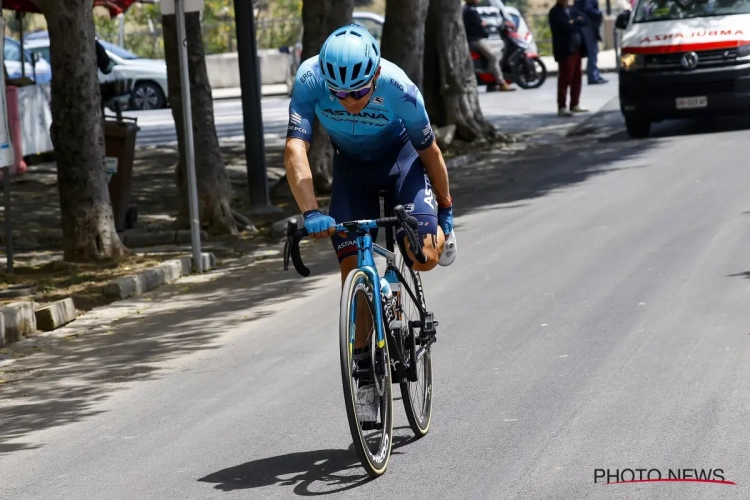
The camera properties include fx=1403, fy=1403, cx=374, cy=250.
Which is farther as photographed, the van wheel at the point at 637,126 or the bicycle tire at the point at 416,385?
the van wheel at the point at 637,126

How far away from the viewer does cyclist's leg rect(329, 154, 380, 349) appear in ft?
20.7

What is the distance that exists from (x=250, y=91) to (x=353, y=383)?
34.7 feet

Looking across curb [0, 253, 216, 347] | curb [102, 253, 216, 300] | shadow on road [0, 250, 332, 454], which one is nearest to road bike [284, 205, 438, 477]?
shadow on road [0, 250, 332, 454]

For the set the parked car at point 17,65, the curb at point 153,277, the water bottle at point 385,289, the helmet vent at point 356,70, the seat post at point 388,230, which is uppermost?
the parked car at point 17,65

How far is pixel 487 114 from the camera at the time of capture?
2658cm

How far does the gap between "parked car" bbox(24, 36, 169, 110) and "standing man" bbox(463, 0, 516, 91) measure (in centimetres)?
682

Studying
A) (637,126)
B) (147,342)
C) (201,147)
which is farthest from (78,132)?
(637,126)

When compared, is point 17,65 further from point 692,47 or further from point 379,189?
point 379,189

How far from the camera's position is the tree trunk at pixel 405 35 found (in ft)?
65.0

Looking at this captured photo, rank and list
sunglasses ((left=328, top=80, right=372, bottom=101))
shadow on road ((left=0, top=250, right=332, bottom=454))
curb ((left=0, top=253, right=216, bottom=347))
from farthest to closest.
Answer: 1. curb ((left=0, top=253, right=216, bottom=347))
2. shadow on road ((left=0, top=250, right=332, bottom=454))
3. sunglasses ((left=328, top=80, right=372, bottom=101))

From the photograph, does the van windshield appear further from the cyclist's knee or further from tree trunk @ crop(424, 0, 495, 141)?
the cyclist's knee

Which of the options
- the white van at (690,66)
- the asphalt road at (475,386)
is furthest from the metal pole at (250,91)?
the white van at (690,66)

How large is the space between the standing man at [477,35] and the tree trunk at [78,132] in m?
16.7

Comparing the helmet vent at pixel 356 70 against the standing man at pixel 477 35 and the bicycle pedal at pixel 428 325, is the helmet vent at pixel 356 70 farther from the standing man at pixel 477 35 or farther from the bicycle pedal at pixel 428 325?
the standing man at pixel 477 35
